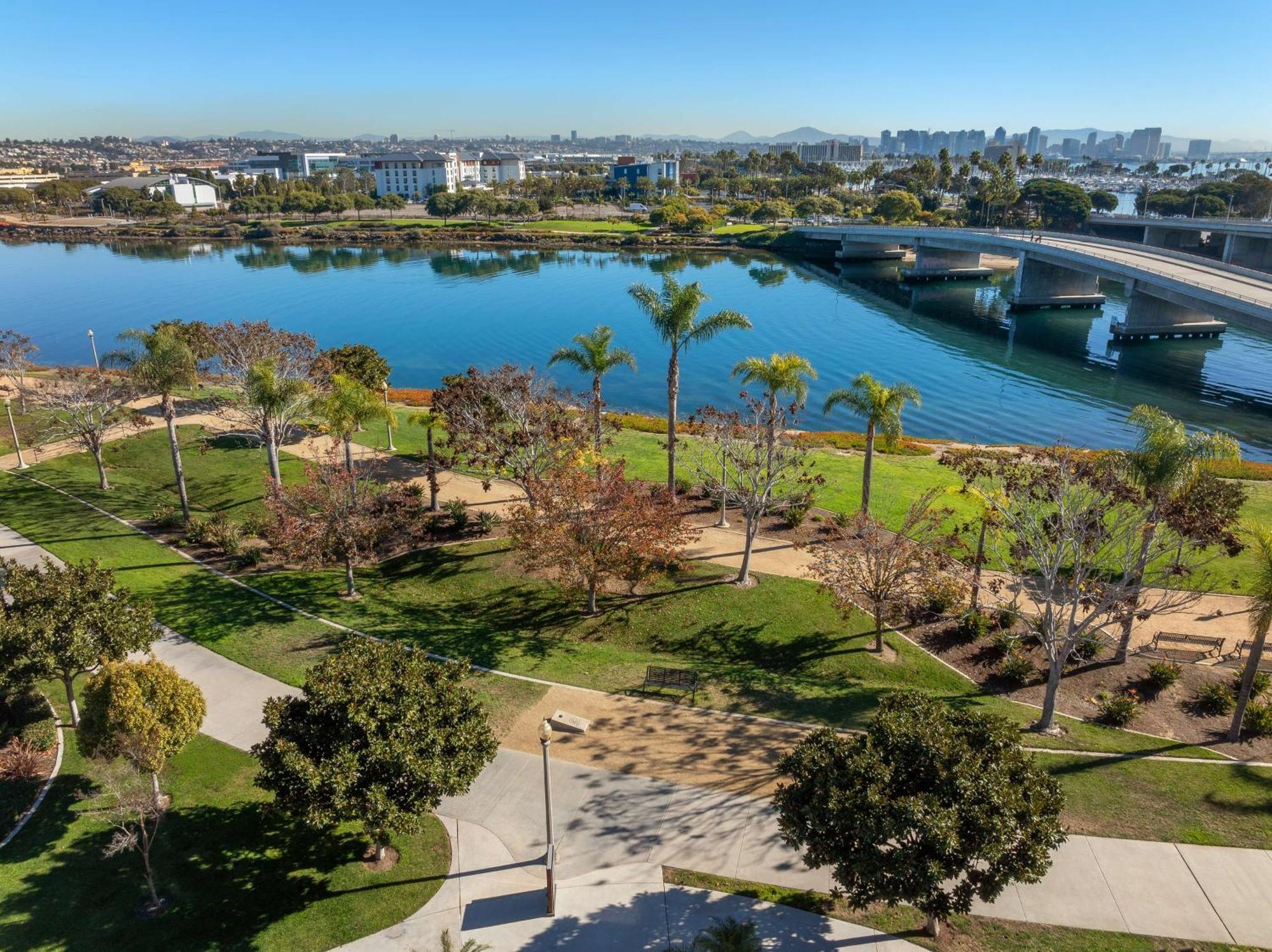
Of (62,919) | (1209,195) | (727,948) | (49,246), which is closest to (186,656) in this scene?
(62,919)

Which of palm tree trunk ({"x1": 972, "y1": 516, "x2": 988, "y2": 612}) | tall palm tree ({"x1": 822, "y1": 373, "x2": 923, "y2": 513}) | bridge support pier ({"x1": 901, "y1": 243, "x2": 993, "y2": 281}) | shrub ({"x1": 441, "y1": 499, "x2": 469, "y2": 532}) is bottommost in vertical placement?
shrub ({"x1": 441, "y1": 499, "x2": 469, "y2": 532})

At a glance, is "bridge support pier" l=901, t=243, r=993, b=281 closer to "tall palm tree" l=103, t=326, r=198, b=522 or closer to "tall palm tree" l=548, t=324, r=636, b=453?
"tall palm tree" l=548, t=324, r=636, b=453

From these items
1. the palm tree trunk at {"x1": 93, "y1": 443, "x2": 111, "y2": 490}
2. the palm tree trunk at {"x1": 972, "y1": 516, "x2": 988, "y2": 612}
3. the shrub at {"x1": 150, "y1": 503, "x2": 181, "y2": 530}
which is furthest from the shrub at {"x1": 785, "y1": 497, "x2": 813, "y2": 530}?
the palm tree trunk at {"x1": 93, "y1": 443, "x2": 111, "y2": 490}

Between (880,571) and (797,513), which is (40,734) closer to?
(880,571)

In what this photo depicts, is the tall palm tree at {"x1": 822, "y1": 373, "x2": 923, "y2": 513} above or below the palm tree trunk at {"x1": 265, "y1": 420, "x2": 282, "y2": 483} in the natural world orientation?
above

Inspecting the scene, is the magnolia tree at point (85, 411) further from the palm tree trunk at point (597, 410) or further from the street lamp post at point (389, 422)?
the palm tree trunk at point (597, 410)

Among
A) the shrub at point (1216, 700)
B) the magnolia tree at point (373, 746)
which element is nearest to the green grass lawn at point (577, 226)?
the shrub at point (1216, 700)

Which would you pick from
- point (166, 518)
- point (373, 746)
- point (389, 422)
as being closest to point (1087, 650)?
point (373, 746)
